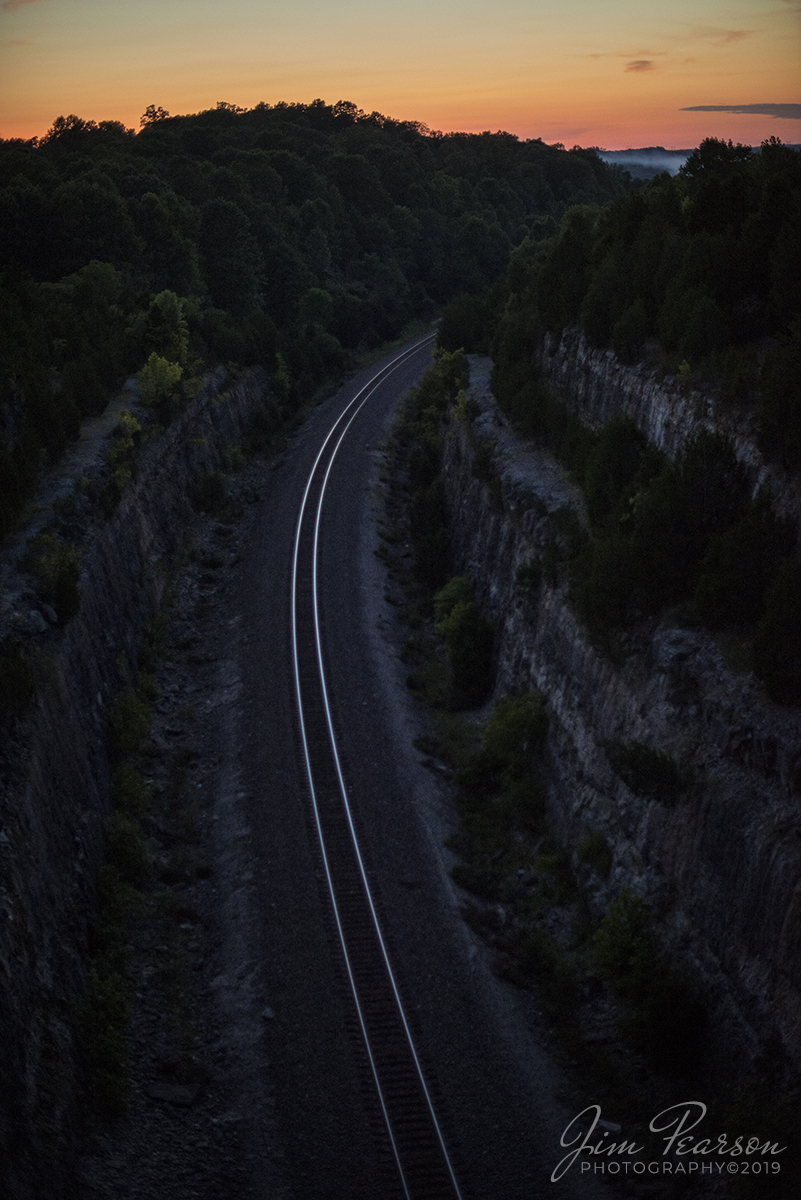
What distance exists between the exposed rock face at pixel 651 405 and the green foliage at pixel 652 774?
4.94 metres

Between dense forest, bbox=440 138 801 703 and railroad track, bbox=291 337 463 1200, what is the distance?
722 centimetres

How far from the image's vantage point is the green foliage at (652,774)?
16906 mm

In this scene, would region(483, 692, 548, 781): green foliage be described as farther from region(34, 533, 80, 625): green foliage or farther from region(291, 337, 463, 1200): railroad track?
region(34, 533, 80, 625): green foliage

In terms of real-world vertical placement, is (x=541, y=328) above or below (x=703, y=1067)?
above

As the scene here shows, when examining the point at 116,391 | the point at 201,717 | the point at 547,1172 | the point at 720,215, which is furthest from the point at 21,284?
the point at 547,1172

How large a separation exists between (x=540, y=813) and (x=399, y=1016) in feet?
22.6

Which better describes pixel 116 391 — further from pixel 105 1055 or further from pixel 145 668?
pixel 105 1055

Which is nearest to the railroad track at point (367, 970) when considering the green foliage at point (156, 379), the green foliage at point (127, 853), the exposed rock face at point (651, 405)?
the green foliage at point (127, 853)

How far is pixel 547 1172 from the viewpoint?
1446cm

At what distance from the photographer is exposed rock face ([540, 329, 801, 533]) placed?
18375mm

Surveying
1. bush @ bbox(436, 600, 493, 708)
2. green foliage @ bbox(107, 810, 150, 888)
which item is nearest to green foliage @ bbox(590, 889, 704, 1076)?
green foliage @ bbox(107, 810, 150, 888)

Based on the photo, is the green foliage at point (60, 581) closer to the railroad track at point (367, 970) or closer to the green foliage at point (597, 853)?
the railroad track at point (367, 970)

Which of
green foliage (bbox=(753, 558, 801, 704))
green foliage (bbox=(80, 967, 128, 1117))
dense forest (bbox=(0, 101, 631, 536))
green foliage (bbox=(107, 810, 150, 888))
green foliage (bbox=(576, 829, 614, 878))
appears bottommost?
green foliage (bbox=(576, 829, 614, 878))

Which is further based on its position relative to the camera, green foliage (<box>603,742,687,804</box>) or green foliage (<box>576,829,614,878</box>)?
green foliage (<box>576,829,614,878</box>)
